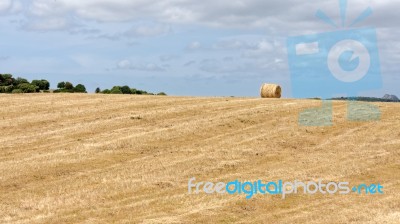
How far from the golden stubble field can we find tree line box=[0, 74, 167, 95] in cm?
1485

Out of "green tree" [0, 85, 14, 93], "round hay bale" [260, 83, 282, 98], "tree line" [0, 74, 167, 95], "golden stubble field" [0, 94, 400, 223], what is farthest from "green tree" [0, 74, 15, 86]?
"round hay bale" [260, 83, 282, 98]

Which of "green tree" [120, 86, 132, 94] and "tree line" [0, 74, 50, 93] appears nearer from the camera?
"tree line" [0, 74, 50, 93]

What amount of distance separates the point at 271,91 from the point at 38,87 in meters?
21.4

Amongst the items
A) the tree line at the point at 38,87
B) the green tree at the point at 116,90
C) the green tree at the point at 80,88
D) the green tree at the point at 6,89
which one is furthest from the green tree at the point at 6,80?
the green tree at the point at 116,90

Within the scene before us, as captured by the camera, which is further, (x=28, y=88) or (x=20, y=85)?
(x=20, y=85)

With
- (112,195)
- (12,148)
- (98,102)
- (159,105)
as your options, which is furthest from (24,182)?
(98,102)

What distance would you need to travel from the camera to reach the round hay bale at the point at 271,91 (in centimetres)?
3706

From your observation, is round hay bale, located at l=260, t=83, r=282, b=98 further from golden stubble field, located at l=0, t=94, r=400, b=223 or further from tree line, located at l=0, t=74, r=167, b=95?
tree line, located at l=0, t=74, r=167, b=95

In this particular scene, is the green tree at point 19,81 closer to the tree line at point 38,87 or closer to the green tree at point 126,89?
the tree line at point 38,87

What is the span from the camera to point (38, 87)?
158ft

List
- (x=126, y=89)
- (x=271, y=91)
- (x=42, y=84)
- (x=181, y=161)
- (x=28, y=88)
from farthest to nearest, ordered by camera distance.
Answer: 1. (x=126, y=89)
2. (x=42, y=84)
3. (x=28, y=88)
4. (x=271, y=91)
5. (x=181, y=161)

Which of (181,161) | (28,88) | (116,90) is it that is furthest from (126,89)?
(181,161)

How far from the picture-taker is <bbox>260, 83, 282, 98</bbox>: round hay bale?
37.1 meters

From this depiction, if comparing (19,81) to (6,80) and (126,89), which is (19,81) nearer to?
(6,80)
